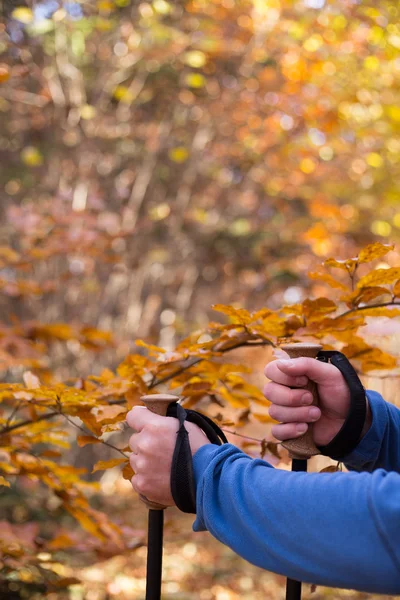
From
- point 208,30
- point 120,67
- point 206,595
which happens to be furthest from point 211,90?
point 206,595

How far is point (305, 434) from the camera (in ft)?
4.06

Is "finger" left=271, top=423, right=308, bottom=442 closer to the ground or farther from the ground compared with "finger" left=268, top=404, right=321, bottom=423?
closer to the ground

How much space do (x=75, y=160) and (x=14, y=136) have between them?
1307mm

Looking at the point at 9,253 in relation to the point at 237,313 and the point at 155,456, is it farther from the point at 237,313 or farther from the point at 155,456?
the point at 155,456

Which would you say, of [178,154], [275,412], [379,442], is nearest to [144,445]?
[275,412]

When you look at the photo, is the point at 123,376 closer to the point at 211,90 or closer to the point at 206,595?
the point at 206,595

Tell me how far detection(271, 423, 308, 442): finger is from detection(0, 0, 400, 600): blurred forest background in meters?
2.23

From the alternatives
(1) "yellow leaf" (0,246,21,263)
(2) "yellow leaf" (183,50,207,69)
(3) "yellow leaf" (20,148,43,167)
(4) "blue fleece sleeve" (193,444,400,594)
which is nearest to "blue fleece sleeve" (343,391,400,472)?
(4) "blue fleece sleeve" (193,444,400,594)

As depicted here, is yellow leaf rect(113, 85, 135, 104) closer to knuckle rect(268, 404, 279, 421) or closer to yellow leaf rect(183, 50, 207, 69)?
yellow leaf rect(183, 50, 207, 69)

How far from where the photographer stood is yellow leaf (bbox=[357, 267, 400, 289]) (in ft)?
4.66

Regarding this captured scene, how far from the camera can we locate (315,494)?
3.09 feet

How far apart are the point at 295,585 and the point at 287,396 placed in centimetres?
38

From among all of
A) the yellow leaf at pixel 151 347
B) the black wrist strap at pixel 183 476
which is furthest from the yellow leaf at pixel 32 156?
the black wrist strap at pixel 183 476

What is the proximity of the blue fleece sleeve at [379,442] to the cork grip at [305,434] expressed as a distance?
13 centimetres
